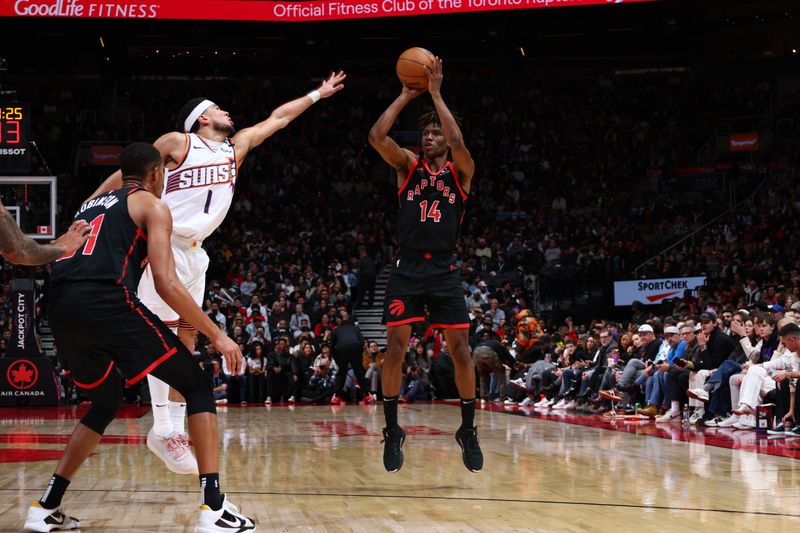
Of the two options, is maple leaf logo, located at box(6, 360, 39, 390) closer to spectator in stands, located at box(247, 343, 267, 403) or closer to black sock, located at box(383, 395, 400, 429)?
spectator in stands, located at box(247, 343, 267, 403)

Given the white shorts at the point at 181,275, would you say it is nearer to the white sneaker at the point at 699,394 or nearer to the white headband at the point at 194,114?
the white headband at the point at 194,114

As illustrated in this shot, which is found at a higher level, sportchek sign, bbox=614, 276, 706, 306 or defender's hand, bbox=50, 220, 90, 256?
sportchek sign, bbox=614, 276, 706, 306

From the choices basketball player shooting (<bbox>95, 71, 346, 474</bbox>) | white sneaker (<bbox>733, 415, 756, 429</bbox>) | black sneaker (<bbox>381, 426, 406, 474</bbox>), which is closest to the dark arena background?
white sneaker (<bbox>733, 415, 756, 429</bbox>)

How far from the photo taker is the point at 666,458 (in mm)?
7004

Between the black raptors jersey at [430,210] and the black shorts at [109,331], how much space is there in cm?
203

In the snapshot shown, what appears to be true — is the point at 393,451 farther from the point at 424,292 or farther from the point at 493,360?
the point at 493,360

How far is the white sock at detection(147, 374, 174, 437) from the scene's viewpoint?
5248mm

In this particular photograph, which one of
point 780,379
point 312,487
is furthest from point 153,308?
point 780,379

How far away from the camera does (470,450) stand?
5887 mm

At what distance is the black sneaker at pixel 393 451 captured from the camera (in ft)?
18.9

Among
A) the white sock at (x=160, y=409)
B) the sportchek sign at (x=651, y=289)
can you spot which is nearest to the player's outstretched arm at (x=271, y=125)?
the white sock at (x=160, y=409)

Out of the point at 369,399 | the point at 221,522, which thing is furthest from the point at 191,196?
the point at 369,399

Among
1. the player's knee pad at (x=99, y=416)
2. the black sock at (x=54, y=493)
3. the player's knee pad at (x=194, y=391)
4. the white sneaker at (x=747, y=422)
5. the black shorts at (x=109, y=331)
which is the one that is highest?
the black shorts at (x=109, y=331)

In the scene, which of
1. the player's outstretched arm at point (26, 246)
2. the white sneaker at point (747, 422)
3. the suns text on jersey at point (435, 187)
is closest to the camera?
the player's outstretched arm at point (26, 246)
